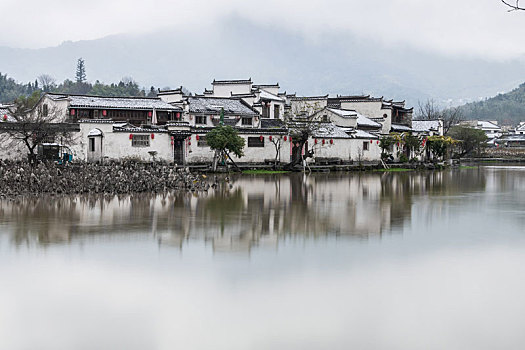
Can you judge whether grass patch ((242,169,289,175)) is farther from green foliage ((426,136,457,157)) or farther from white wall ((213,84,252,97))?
green foliage ((426,136,457,157))

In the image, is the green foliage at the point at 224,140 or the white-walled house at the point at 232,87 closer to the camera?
the green foliage at the point at 224,140

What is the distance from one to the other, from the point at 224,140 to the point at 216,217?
2349 centimetres

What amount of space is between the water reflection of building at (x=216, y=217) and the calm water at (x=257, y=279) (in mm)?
86

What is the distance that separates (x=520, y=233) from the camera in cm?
1889

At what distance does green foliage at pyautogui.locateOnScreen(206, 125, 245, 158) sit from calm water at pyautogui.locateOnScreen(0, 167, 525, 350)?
844 inches

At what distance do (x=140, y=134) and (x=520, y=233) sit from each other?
3090 centimetres

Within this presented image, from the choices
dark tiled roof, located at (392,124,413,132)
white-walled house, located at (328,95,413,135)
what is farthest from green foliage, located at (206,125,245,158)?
dark tiled roof, located at (392,124,413,132)

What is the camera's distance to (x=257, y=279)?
12.5 meters

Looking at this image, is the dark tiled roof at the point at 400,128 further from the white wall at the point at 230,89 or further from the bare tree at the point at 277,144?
the bare tree at the point at 277,144

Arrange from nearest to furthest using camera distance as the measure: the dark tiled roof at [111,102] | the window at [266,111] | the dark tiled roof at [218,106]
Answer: the dark tiled roof at [111,102] → the dark tiled roof at [218,106] → the window at [266,111]

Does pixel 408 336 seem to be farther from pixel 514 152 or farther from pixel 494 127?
pixel 494 127

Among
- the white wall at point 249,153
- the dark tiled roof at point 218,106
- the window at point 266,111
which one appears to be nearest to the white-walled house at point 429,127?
the window at point 266,111

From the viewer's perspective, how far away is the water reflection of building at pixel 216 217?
17266 millimetres

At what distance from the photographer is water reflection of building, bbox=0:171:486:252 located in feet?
56.6
